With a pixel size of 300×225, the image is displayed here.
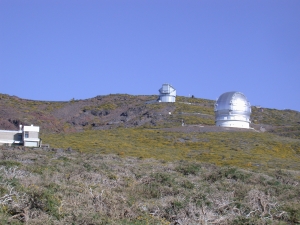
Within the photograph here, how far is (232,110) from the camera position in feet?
168

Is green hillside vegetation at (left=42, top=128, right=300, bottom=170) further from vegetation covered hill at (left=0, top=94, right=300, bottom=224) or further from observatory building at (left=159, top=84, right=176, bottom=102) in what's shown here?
observatory building at (left=159, top=84, right=176, bottom=102)

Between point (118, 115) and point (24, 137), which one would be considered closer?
point (24, 137)

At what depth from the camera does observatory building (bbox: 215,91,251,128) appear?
51125mm

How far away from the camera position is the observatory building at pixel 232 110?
51125mm

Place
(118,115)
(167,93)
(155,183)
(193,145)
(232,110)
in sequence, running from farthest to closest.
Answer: (167,93) → (118,115) → (232,110) → (193,145) → (155,183)

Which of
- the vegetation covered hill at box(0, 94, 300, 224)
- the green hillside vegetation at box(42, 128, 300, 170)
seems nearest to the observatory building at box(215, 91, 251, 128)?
the green hillside vegetation at box(42, 128, 300, 170)

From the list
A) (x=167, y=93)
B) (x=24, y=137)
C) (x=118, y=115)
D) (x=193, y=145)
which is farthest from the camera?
(x=167, y=93)

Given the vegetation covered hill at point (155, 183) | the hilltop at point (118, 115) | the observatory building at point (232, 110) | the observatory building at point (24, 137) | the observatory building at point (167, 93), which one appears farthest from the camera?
the observatory building at point (167, 93)

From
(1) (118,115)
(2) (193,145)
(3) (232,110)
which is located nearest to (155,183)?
(2) (193,145)

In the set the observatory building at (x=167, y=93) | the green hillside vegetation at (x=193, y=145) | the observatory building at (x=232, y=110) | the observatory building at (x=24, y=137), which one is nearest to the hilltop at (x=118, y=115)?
the observatory building at (x=167, y=93)

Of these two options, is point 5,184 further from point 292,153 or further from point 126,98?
point 126,98

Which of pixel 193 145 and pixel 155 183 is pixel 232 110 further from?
pixel 155 183

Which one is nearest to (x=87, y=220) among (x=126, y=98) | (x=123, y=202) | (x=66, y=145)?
(x=123, y=202)

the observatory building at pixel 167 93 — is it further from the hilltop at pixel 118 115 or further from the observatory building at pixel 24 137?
the observatory building at pixel 24 137
